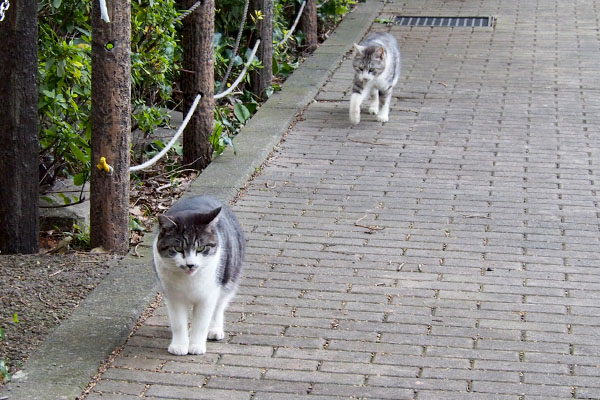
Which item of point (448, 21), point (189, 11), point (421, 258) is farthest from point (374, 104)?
point (448, 21)

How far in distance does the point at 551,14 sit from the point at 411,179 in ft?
22.5

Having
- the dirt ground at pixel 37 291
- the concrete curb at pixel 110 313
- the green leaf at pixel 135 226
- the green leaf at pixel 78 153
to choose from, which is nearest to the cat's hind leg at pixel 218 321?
the concrete curb at pixel 110 313

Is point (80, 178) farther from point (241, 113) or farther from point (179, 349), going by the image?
point (241, 113)

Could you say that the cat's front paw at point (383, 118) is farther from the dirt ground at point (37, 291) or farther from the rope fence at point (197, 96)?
the dirt ground at point (37, 291)

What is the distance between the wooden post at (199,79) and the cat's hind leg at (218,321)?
2.90 m

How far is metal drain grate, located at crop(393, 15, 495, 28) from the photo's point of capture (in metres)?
12.6

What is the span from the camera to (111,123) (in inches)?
225

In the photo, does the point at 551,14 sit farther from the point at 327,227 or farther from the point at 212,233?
the point at 212,233

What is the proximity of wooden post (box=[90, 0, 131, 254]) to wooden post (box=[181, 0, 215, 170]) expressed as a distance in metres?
1.72

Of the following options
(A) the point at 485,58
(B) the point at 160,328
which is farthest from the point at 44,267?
(A) the point at 485,58

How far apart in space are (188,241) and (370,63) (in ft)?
15.3

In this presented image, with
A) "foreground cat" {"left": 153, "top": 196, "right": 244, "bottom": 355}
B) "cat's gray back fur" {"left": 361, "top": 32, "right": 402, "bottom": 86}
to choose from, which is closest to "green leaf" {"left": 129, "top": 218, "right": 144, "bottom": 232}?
"foreground cat" {"left": 153, "top": 196, "right": 244, "bottom": 355}

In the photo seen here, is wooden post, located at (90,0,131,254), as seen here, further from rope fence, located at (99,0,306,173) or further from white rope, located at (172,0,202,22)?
white rope, located at (172,0,202,22)

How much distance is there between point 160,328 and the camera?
16.4 ft
